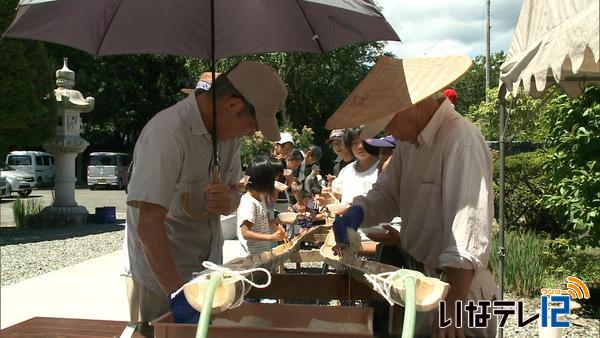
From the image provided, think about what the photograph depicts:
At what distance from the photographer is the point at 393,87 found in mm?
2141

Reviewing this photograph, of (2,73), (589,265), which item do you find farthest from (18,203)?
(589,265)

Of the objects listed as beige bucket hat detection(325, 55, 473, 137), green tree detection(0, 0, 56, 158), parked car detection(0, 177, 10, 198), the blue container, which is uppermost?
green tree detection(0, 0, 56, 158)

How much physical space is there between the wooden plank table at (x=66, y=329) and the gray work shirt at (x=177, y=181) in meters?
0.22

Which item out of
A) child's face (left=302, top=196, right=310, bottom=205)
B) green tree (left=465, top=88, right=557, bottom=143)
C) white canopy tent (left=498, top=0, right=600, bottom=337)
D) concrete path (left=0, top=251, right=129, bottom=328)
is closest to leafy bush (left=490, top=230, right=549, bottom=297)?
green tree (left=465, top=88, right=557, bottom=143)

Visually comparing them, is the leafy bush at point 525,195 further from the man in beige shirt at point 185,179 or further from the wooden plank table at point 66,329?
the wooden plank table at point 66,329

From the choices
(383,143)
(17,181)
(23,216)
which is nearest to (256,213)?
(383,143)

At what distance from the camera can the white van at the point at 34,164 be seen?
28.3 m

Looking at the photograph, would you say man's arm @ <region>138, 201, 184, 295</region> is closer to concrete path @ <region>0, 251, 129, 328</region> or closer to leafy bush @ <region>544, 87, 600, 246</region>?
concrete path @ <region>0, 251, 129, 328</region>

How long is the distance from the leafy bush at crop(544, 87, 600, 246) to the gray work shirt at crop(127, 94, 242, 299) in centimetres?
420

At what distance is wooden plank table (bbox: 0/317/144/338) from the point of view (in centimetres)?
211

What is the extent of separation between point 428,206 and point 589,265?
533 cm

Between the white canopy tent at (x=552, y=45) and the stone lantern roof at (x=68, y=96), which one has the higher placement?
the stone lantern roof at (x=68, y=96)

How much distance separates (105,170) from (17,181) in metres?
5.82

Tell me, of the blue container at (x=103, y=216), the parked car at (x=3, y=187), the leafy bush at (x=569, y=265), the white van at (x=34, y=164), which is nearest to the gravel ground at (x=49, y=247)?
the blue container at (x=103, y=216)
